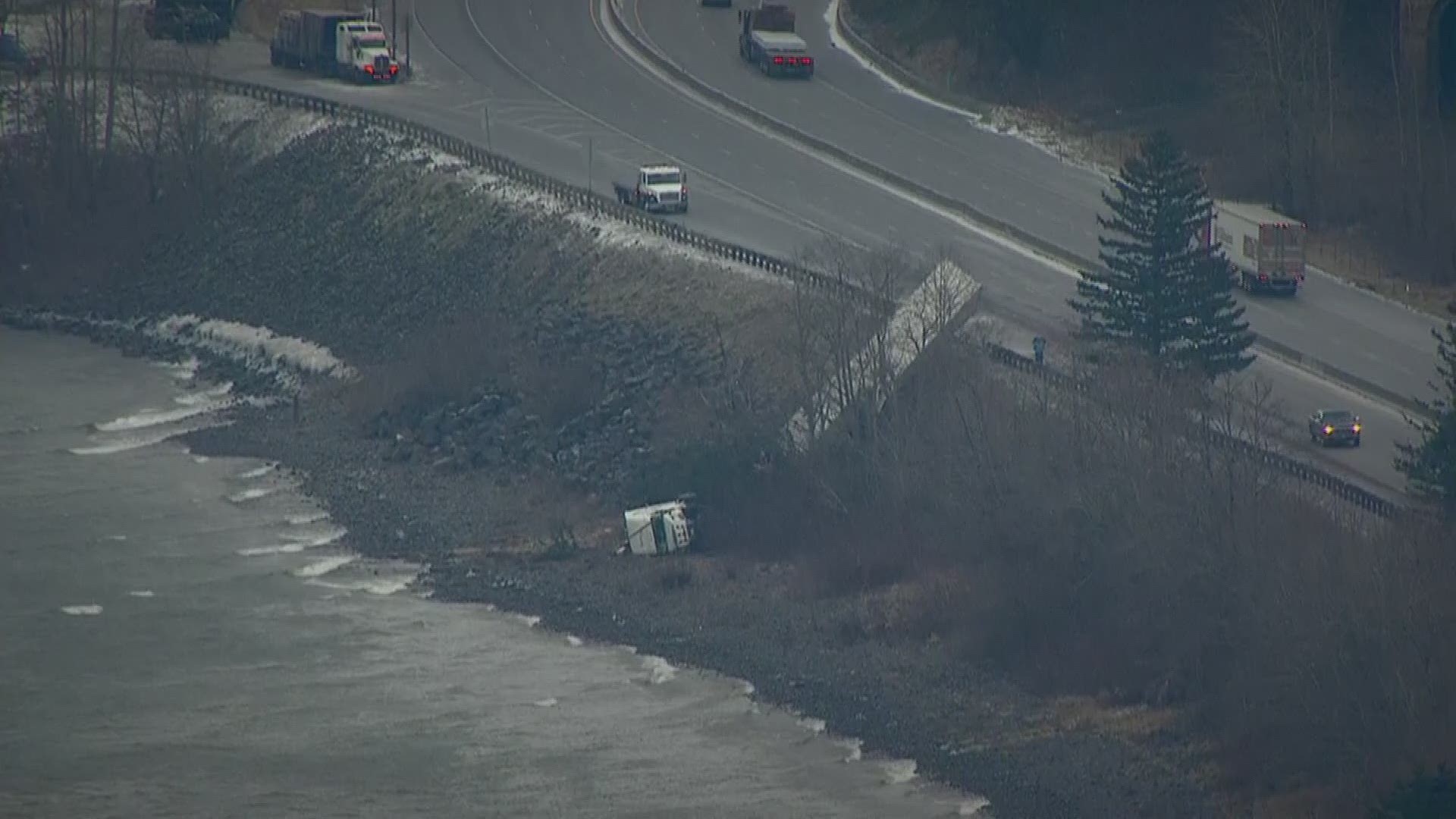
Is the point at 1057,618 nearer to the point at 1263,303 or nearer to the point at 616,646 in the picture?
the point at 616,646

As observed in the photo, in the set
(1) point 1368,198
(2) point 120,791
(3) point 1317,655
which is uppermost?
(1) point 1368,198

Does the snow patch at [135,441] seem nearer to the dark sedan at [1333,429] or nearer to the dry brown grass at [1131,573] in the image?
the dry brown grass at [1131,573]

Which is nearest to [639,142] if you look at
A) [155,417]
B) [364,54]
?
[364,54]

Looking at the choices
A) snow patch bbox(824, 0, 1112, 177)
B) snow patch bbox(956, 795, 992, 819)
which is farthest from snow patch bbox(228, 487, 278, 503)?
snow patch bbox(824, 0, 1112, 177)

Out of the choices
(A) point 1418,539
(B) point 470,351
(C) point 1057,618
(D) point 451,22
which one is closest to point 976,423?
(C) point 1057,618

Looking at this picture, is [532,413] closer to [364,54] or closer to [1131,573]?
[1131,573]
